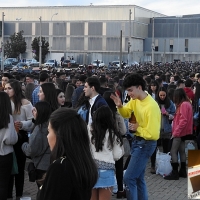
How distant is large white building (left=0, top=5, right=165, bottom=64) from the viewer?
8762 centimetres

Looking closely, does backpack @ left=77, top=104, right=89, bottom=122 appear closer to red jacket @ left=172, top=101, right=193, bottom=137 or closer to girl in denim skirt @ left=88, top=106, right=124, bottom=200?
girl in denim skirt @ left=88, top=106, right=124, bottom=200

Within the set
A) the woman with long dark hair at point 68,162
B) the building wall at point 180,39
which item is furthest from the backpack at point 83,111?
the building wall at point 180,39

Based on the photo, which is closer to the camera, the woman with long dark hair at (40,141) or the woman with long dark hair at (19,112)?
the woman with long dark hair at (40,141)

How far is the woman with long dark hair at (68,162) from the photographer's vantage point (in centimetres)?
330

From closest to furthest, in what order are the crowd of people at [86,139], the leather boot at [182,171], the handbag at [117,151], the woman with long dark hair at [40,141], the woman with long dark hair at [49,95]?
the crowd of people at [86,139]
the handbag at [117,151]
the woman with long dark hair at [40,141]
the woman with long dark hair at [49,95]
the leather boot at [182,171]

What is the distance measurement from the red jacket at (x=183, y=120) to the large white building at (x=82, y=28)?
76128 mm

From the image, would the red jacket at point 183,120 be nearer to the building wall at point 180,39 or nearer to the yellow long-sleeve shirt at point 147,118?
the yellow long-sleeve shirt at point 147,118

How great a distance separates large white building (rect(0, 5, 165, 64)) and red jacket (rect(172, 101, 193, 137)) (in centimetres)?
7613

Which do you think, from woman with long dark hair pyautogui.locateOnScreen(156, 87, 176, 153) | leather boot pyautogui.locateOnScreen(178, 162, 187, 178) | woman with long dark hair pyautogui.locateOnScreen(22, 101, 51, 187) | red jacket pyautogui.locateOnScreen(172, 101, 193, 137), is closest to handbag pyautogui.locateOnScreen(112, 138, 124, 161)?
woman with long dark hair pyautogui.locateOnScreen(22, 101, 51, 187)

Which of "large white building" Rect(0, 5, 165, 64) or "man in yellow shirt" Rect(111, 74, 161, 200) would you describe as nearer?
"man in yellow shirt" Rect(111, 74, 161, 200)

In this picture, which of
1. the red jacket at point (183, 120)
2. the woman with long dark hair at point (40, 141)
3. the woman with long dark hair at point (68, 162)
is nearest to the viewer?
the woman with long dark hair at point (68, 162)

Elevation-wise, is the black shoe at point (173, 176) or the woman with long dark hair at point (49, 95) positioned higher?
the woman with long dark hair at point (49, 95)

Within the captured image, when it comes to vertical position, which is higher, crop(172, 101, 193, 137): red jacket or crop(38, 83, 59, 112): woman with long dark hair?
crop(38, 83, 59, 112): woman with long dark hair

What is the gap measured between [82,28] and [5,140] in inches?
3242
